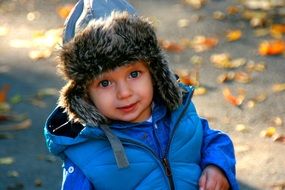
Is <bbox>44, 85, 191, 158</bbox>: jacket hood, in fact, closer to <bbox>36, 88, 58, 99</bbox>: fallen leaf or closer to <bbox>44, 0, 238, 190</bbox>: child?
<bbox>44, 0, 238, 190</bbox>: child

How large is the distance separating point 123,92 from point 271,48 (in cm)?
320

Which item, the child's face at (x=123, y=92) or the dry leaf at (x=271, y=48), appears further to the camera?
the dry leaf at (x=271, y=48)

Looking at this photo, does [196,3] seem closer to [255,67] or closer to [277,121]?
[255,67]

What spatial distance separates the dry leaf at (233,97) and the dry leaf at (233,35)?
1.00m

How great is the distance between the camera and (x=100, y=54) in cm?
284

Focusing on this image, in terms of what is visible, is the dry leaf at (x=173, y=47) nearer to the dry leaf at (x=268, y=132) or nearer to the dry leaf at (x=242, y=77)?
the dry leaf at (x=242, y=77)

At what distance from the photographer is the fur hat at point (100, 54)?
2842mm

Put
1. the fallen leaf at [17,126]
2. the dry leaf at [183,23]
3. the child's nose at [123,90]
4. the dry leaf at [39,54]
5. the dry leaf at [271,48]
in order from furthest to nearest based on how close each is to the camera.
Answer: the dry leaf at [183,23]
the dry leaf at [39,54]
the dry leaf at [271,48]
the fallen leaf at [17,126]
the child's nose at [123,90]

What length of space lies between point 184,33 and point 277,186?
2558mm

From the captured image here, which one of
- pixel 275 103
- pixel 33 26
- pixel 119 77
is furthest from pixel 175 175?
pixel 33 26

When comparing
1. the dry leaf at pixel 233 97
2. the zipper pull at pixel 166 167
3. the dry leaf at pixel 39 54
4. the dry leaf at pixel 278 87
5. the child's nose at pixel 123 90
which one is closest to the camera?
→ the child's nose at pixel 123 90

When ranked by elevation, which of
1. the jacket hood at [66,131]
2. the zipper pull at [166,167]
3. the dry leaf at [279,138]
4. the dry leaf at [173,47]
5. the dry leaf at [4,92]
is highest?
the jacket hood at [66,131]

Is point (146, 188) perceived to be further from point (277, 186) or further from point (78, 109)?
point (277, 186)

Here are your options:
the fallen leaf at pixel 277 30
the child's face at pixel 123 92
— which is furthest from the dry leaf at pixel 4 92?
the child's face at pixel 123 92
